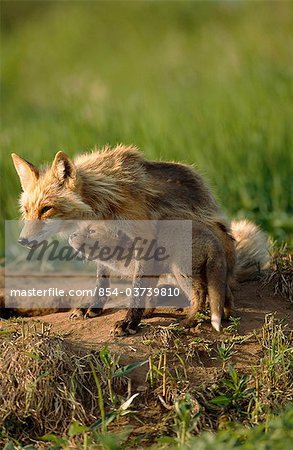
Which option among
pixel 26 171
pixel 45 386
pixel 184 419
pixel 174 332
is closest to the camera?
pixel 184 419

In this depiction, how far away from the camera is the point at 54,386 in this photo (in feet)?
14.3

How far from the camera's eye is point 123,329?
492 cm

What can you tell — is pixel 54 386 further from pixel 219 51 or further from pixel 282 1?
pixel 282 1

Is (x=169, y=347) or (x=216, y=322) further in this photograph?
(x=216, y=322)

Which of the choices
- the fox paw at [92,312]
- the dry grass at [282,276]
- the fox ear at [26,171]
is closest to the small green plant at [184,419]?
the fox paw at [92,312]

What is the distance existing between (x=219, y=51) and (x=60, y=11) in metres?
9.51

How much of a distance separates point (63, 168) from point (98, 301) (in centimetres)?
108

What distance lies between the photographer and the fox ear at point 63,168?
15.5ft

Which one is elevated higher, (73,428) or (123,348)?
(123,348)

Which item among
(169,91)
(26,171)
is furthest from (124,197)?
(169,91)

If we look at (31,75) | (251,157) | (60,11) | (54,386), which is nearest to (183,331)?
(54,386)

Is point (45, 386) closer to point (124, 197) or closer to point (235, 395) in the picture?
point (235, 395)

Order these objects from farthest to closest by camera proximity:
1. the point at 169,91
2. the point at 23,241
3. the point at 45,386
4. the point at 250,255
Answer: the point at 169,91 < the point at 250,255 < the point at 23,241 < the point at 45,386

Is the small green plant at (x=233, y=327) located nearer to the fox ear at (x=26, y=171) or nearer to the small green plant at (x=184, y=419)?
the small green plant at (x=184, y=419)
